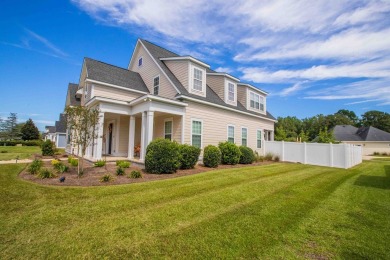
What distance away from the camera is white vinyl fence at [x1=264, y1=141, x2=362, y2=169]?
540 inches

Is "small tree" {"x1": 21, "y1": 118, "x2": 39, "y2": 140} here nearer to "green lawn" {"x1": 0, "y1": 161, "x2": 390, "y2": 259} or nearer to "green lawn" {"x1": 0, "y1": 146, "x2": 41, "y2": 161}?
"green lawn" {"x1": 0, "y1": 146, "x2": 41, "y2": 161}

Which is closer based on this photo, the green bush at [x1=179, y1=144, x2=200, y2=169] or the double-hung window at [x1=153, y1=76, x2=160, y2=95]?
the green bush at [x1=179, y1=144, x2=200, y2=169]

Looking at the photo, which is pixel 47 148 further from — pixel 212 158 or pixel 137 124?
pixel 212 158

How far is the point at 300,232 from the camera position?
3.43 meters

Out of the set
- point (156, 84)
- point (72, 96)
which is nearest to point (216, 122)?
point (156, 84)

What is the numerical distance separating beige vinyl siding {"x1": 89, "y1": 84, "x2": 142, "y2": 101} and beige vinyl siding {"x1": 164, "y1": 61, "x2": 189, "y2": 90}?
3.31 m

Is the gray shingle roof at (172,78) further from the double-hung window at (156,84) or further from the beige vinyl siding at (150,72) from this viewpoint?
the double-hung window at (156,84)

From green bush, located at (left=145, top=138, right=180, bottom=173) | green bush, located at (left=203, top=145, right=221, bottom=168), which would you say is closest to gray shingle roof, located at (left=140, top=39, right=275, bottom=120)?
green bush, located at (left=203, top=145, right=221, bottom=168)

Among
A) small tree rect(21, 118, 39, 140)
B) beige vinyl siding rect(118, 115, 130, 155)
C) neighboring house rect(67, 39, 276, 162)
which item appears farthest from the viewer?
small tree rect(21, 118, 39, 140)

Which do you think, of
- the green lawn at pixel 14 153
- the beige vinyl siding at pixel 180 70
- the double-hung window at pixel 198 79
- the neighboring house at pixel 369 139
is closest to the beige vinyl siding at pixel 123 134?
the beige vinyl siding at pixel 180 70

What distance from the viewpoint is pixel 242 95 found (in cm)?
1797

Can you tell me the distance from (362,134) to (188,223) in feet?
167

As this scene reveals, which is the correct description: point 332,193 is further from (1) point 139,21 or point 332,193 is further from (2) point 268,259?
(1) point 139,21

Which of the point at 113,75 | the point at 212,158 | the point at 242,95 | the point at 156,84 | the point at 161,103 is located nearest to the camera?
the point at 161,103
